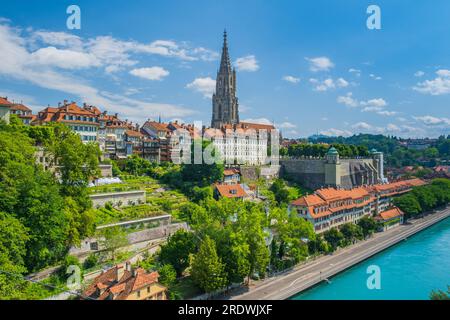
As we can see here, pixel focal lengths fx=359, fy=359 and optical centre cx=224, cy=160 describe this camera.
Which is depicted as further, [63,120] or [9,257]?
[63,120]

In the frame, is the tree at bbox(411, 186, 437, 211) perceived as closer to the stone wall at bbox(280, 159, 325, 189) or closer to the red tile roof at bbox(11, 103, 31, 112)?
the stone wall at bbox(280, 159, 325, 189)

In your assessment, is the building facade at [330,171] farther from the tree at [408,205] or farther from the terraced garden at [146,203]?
the terraced garden at [146,203]

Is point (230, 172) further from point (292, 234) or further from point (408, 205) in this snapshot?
point (408, 205)
